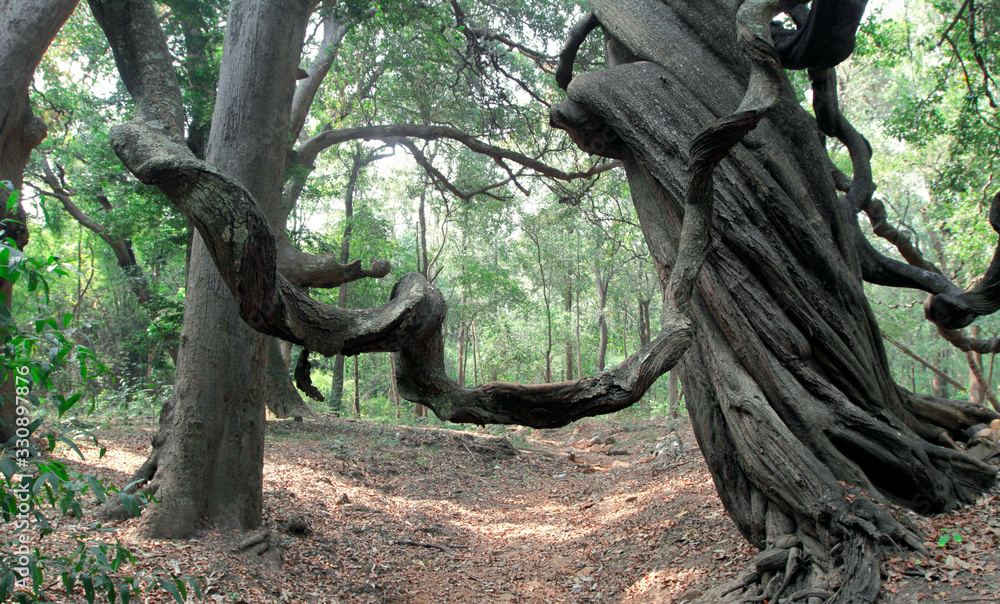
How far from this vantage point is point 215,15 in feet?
29.7

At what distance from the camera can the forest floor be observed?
3.74 metres

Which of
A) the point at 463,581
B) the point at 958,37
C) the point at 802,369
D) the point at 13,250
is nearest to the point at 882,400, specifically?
the point at 802,369

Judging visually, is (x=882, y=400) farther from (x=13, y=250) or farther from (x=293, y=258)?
(x=13, y=250)

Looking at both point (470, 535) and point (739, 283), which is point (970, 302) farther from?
point (470, 535)

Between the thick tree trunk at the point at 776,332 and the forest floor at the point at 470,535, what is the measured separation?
302 millimetres

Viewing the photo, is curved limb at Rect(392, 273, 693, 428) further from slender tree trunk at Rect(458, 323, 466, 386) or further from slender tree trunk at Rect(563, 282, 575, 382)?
slender tree trunk at Rect(563, 282, 575, 382)

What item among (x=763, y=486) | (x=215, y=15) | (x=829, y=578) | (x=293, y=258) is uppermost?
(x=215, y=15)

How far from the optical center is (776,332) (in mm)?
4234

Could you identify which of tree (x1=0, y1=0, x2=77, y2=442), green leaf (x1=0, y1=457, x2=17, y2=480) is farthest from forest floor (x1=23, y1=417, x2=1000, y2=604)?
tree (x1=0, y1=0, x2=77, y2=442)

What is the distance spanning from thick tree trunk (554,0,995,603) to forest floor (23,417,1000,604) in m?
0.30

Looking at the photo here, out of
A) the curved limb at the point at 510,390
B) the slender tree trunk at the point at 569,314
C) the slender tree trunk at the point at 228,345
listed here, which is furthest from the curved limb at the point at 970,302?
the slender tree trunk at the point at 569,314

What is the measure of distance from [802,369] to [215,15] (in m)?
9.62

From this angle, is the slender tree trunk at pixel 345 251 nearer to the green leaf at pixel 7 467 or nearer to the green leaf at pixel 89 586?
the green leaf at pixel 89 586

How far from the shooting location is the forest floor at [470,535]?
3.74m
